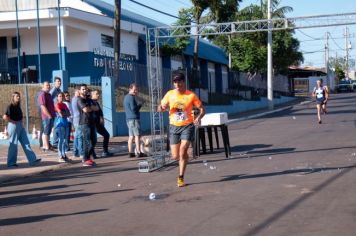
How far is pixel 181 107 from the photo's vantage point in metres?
10.2

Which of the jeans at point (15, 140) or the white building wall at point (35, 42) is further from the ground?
the white building wall at point (35, 42)

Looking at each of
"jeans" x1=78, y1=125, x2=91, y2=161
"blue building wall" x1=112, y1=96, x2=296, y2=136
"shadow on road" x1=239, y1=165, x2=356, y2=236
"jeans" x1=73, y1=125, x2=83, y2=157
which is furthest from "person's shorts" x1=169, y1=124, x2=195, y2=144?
"blue building wall" x1=112, y1=96, x2=296, y2=136

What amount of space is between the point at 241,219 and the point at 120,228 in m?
1.49

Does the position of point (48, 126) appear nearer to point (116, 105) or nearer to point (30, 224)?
point (116, 105)

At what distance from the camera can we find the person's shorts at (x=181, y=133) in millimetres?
10117

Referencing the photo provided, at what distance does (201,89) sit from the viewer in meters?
35.3

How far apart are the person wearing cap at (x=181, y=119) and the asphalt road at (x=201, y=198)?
0.60 m

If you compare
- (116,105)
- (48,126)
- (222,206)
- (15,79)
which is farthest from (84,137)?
(15,79)

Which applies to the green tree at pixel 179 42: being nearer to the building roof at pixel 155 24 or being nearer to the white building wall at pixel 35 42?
the building roof at pixel 155 24

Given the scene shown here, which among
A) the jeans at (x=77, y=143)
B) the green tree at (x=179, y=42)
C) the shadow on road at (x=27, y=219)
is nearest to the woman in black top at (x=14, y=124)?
the jeans at (x=77, y=143)

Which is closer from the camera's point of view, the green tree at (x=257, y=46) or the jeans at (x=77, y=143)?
the jeans at (x=77, y=143)

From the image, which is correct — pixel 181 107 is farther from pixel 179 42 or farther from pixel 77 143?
pixel 179 42

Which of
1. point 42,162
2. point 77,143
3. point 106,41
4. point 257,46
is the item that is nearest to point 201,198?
point 77,143

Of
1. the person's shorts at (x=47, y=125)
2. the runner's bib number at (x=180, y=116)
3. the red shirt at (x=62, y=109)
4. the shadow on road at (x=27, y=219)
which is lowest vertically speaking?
the shadow on road at (x=27, y=219)
